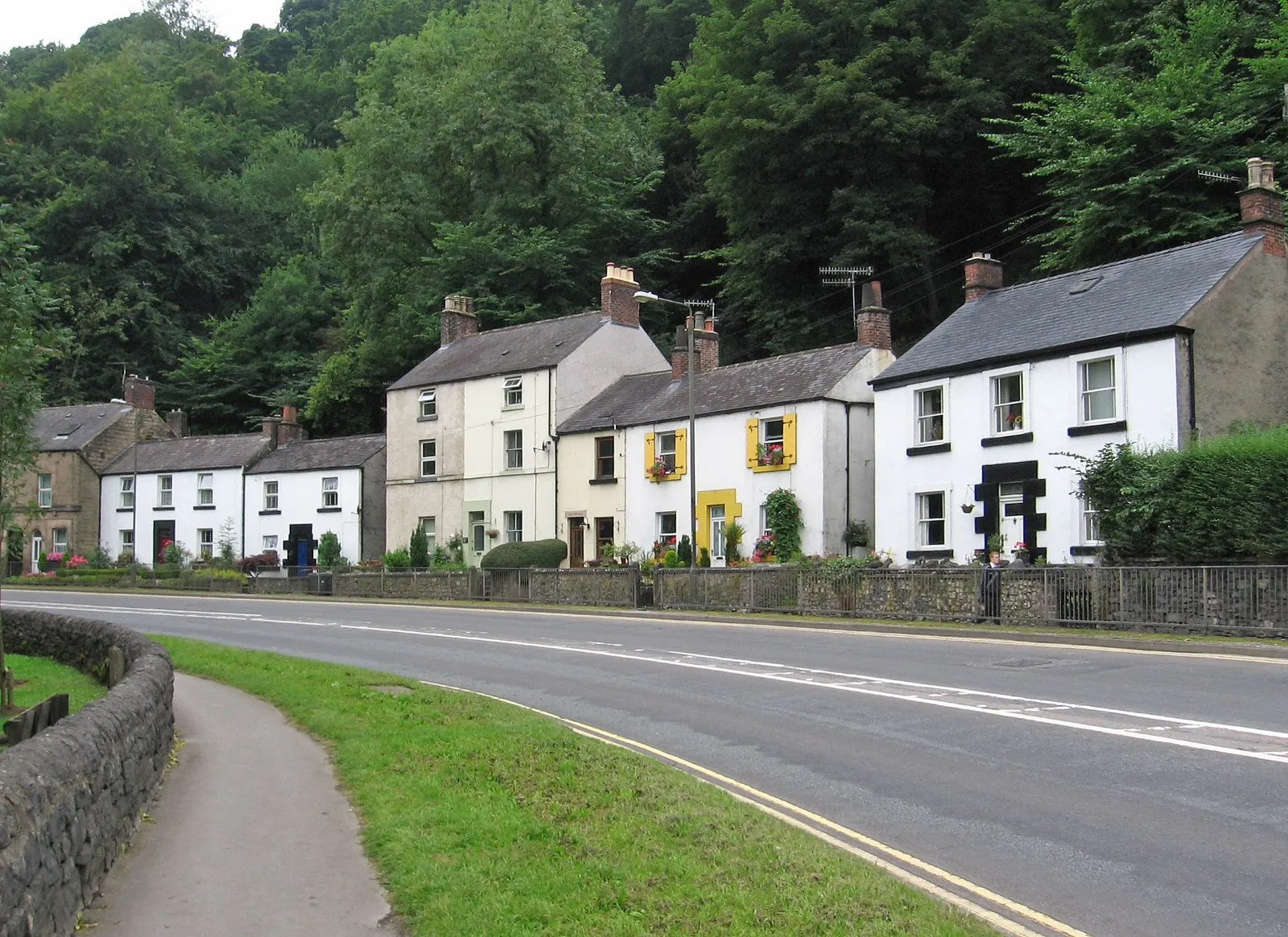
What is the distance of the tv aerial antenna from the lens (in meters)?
43.8

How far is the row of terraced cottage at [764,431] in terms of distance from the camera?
28.5 meters

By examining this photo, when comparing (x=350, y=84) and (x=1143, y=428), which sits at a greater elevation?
(x=350, y=84)

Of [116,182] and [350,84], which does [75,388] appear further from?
[350,84]

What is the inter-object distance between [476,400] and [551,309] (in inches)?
485

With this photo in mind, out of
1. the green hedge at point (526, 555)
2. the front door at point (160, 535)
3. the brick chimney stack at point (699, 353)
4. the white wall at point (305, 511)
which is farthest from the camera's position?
the front door at point (160, 535)

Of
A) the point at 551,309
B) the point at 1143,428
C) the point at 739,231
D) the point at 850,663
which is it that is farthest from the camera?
the point at 551,309

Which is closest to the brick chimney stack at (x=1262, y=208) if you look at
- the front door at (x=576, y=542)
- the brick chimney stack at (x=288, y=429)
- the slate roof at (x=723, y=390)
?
the slate roof at (x=723, y=390)

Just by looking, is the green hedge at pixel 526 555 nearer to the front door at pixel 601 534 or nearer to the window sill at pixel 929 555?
Answer: the front door at pixel 601 534

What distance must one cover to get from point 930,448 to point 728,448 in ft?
26.7

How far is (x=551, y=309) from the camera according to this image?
59.4 metres

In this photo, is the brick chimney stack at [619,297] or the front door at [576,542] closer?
the front door at [576,542]

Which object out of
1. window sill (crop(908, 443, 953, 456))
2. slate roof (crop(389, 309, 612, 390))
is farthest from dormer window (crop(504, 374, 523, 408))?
window sill (crop(908, 443, 953, 456))

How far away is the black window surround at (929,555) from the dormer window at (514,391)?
18.6 meters

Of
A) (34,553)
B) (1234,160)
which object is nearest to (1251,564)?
(1234,160)
